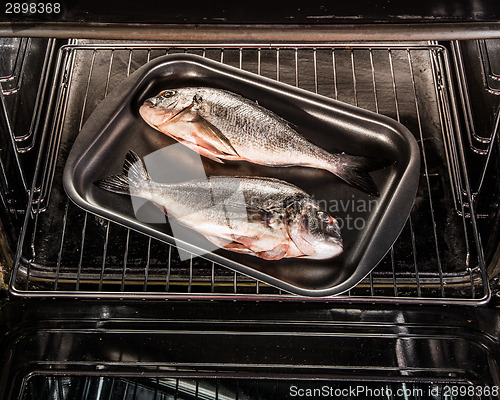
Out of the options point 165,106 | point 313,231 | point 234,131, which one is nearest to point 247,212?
point 313,231

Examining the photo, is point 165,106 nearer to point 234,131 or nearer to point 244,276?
point 234,131

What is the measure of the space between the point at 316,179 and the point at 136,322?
0.62m

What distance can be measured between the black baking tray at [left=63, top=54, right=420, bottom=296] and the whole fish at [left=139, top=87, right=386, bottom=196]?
35 mm

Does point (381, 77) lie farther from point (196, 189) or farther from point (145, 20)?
point (145, 20)

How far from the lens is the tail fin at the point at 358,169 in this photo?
1.50m

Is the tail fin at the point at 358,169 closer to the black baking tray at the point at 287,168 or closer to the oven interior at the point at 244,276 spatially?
the black baking tray at the point at 287,168

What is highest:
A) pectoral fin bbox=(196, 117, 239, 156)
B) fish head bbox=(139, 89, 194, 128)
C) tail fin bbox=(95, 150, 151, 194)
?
fish head bbox=(139, 89, 194, 128)

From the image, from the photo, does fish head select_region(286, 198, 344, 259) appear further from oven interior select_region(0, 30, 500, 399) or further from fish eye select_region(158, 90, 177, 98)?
fish eye select_region(158, 90, 177, 98)

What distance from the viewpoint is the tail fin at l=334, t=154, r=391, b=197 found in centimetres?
150

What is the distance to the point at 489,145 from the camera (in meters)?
1.51

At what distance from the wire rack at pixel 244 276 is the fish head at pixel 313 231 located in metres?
0.13

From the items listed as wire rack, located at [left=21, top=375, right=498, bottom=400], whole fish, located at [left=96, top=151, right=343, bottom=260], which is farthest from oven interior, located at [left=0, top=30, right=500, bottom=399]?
whole fish, located at [left=96, top=151, right=343, bottom=260]

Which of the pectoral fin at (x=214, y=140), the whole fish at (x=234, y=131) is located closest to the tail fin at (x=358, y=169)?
the whole fish at (x=234, y=131)

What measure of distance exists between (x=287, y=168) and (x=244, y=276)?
0.33 m
